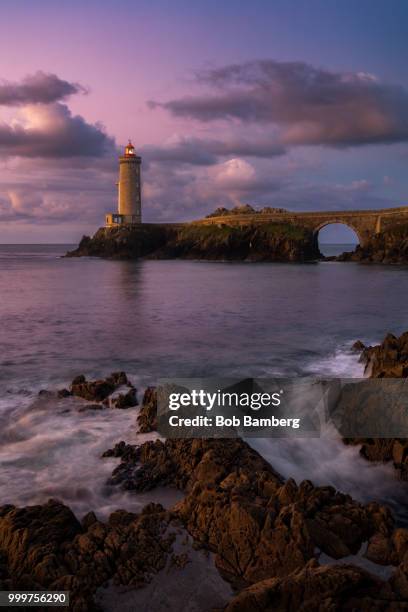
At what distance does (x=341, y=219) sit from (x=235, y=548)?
8446 centimetres

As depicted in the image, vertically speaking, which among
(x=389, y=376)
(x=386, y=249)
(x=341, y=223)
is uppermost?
(x=341, y=223)

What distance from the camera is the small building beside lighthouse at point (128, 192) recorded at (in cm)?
9462

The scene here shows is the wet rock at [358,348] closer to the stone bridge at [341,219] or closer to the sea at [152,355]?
the sea at [152,355]

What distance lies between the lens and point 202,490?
21.2 ft

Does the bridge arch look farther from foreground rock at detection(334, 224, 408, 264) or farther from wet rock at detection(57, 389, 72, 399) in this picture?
wet rock at detection(57, 389, 72, 399)

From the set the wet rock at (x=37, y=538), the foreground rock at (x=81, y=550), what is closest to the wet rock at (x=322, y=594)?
the foreground rock at (x=81, y=550)

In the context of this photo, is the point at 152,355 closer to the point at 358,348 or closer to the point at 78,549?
the point at 358,348

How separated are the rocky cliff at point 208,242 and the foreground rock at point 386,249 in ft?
31.4

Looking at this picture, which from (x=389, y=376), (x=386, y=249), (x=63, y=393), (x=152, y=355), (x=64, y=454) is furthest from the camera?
(x=386, y=249)

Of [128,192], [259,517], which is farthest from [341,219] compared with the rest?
[259,517]

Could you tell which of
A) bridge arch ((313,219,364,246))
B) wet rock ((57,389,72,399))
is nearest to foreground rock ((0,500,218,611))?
wet rock ((57,389,72,399))

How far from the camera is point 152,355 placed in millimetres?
17391

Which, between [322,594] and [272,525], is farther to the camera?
[272,525]

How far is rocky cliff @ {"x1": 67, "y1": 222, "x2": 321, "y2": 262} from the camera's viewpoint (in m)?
86.0
